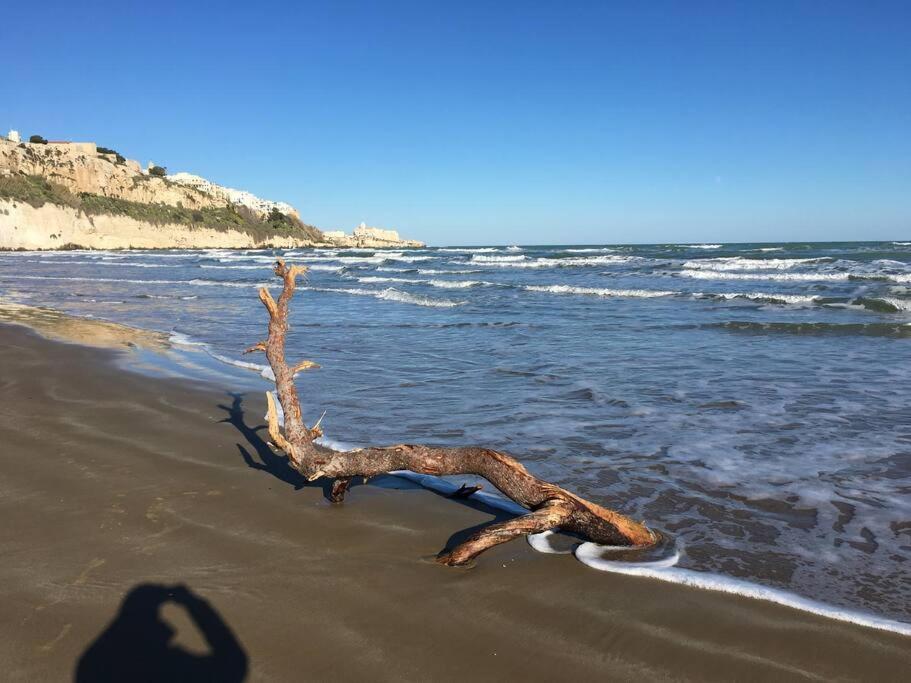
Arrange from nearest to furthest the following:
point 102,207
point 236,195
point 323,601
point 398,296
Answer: point 323,601, point 398,296, point 102,207, point 236,195

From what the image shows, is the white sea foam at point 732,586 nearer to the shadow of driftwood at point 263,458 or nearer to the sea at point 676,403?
the sea at point 676,403

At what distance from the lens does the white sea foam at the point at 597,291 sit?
60.2ft

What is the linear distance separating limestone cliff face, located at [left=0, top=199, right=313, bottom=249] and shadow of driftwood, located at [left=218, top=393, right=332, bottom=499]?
59.0 meters

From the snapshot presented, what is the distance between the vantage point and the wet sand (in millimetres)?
2283

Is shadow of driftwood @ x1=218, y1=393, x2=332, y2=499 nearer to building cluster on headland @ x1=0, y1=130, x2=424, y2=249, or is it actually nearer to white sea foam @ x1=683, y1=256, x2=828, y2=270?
white sea foam @ x1=683, y1=256, x2=828, y2=270

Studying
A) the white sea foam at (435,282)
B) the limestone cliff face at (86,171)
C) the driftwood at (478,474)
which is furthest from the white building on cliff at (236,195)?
the driftwood at (478,474)

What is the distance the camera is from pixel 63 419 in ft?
17.7

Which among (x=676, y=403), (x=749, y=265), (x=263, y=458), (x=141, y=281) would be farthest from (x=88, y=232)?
(x=676, y=403)

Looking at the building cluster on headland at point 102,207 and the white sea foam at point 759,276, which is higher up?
the building cluster on headland at point 102,207

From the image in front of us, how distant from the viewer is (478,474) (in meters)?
3.31

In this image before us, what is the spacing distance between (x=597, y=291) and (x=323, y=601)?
17860 mm

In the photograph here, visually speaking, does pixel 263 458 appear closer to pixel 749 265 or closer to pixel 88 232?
→ pixel 749 265

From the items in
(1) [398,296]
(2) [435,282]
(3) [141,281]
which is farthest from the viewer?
(2) [435,282]

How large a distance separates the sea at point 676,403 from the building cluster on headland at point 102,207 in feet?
153
